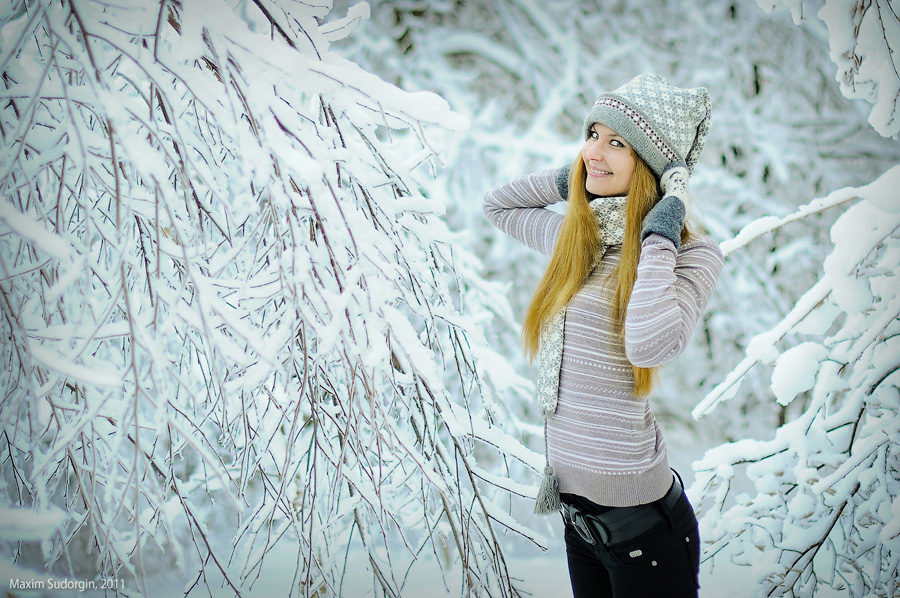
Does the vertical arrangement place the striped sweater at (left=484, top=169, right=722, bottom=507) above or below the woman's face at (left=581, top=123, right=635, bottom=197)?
below

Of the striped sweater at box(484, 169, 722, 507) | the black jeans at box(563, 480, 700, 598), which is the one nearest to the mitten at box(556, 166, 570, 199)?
the striped sweater at box(484, 169, 722, 507)

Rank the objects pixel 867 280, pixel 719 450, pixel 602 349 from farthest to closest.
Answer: pixel 719 450, pixel 867 280, pixel 602 349

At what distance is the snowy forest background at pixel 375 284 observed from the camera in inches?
29.1

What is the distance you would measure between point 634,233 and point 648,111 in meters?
0.27

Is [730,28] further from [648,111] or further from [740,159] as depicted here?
[648,111]

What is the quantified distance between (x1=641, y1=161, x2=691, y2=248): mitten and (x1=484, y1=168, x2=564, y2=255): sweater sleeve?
0.33 meters

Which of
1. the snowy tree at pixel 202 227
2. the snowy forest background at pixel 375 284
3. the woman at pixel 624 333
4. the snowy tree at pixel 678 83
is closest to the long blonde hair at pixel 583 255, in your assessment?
the woman at pixel 624 333

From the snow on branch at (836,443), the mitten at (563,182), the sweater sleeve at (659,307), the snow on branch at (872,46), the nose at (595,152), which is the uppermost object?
the snow on branch at (872,46)

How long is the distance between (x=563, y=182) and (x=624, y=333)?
513mm

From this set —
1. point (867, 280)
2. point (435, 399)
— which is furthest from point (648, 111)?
point (435, 399)

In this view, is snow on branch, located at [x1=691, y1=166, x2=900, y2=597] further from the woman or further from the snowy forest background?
the woman

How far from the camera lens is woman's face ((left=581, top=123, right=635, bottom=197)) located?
4.35ft

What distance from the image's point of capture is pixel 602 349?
50.3 inches

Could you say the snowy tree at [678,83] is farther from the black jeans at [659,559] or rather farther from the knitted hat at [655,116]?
the black jeans at [659,559]
